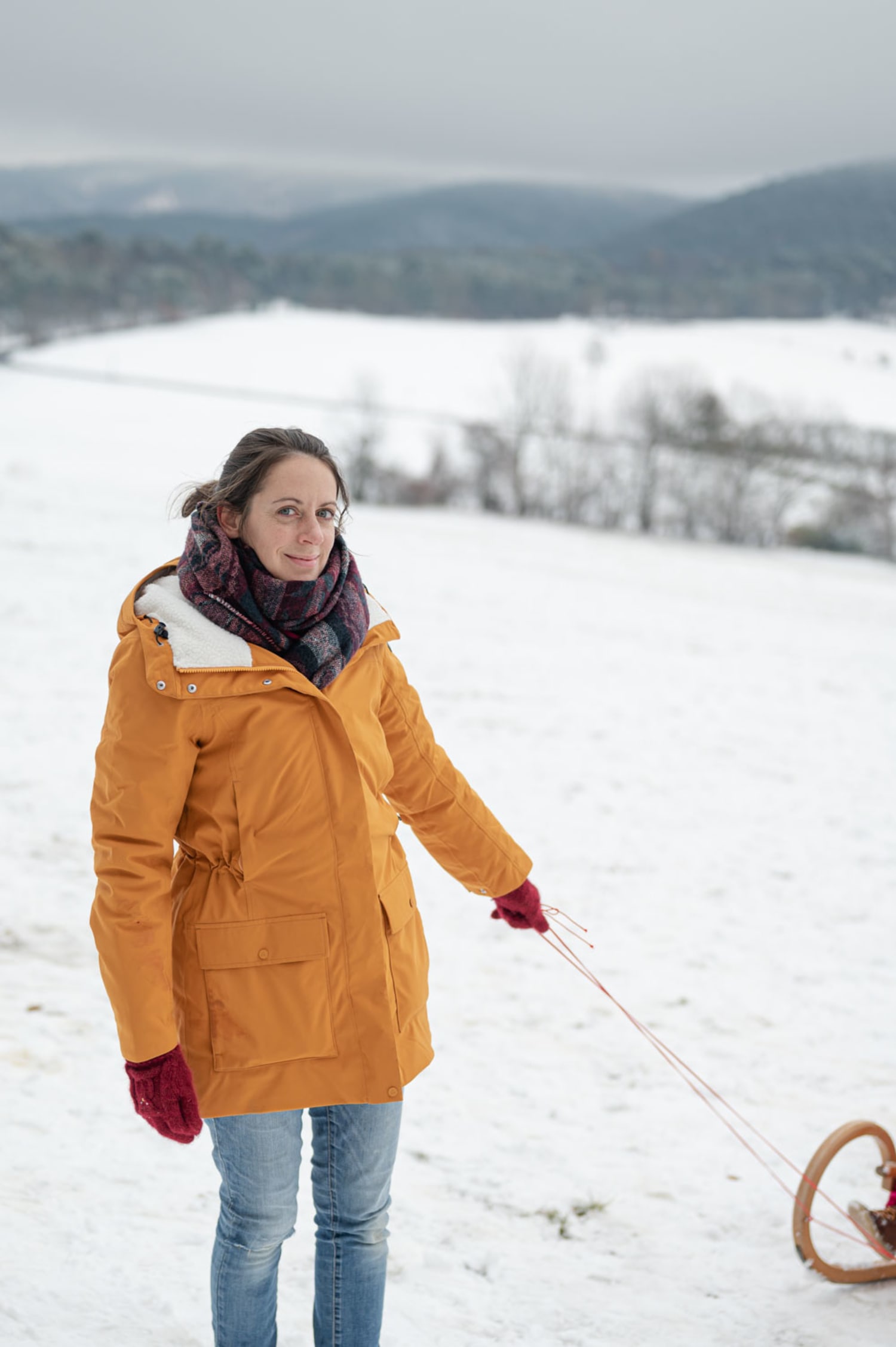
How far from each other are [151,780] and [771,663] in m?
11.5

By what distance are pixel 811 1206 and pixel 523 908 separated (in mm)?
1414

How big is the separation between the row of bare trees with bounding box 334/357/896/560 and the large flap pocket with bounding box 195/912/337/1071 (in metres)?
31.2

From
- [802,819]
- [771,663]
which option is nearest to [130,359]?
[771,663]

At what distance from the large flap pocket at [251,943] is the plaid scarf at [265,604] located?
18.0 inches

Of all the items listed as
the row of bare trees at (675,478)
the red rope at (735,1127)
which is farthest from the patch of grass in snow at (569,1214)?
the row of bare trees at (675,478)

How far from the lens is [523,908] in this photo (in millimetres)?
2451

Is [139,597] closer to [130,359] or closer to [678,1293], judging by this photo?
[678,1293]

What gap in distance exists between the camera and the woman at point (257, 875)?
1744mm

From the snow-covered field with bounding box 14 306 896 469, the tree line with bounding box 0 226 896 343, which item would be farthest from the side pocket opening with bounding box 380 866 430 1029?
the tree line with bounding box 0 226 896 343

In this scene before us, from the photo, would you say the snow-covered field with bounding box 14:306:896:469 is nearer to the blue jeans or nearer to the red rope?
the red rope

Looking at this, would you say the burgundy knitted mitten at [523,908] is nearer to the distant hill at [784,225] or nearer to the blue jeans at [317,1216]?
the blue jeans at [317,1216]

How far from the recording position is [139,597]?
6.01ft

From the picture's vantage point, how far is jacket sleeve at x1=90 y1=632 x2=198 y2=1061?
5.66ft

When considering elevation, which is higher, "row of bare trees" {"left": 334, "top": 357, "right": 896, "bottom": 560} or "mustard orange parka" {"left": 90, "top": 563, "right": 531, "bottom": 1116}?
"row of bare trees" {"left": 334, "top": 357, "right": 896, "bottom": 560}
